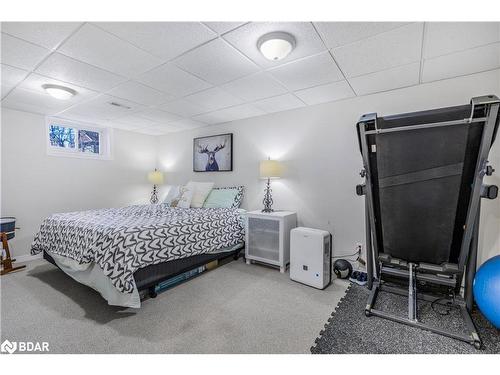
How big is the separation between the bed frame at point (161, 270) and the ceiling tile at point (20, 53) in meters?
2.04

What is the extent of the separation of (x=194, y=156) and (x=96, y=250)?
2788mm

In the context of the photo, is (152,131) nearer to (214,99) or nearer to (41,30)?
(214,99)

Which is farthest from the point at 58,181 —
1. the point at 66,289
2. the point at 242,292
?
the point at 242,292

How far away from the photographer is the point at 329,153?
10.1ft

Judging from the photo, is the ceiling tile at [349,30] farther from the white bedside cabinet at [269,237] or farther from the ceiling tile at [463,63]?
the white bedside cabinet at [269,237]

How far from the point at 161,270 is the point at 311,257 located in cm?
158

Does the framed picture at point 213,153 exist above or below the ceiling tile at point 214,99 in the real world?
below

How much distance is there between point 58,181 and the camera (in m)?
3.74

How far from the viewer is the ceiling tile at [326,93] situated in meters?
2.58

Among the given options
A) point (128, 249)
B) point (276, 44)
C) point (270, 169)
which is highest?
point (276, 44)

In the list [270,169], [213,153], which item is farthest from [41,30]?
[213,153]

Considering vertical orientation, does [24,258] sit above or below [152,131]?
below

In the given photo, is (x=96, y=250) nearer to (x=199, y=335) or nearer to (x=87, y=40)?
(x=199, y=335)

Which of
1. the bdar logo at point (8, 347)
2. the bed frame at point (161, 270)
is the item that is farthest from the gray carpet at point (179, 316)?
the bed frame at point (161, 270)
